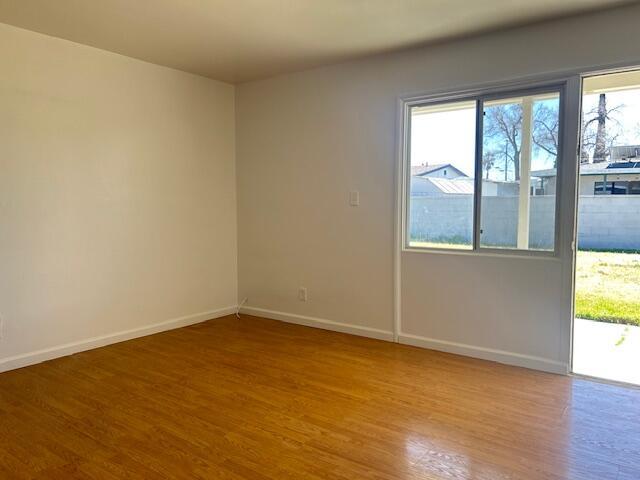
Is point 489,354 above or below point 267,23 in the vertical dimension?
below

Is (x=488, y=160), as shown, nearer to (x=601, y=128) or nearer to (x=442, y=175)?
(x=442, y=175)

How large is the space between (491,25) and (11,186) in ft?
11.7

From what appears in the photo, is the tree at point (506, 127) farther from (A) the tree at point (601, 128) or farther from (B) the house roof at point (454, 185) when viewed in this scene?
(A) the tree at point (601, 128)

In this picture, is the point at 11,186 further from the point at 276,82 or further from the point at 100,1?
the point at 276,82

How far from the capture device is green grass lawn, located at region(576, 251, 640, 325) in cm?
462

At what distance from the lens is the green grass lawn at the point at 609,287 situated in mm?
4617

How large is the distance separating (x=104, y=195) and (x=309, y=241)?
6.06 feet

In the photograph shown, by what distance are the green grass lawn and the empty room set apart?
0.07 meters

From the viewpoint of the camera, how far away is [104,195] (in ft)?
12.0

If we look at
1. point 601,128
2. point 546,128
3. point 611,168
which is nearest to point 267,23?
point 546,128

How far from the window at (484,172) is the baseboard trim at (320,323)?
2.72 feet

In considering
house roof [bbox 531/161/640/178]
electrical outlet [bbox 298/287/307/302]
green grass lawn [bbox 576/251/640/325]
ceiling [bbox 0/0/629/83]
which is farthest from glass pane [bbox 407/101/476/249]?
house roof [bbox 531/161/640/178]

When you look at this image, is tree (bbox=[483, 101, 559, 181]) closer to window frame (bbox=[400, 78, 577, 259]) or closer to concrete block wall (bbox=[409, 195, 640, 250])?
window frame (bbox=[400, 78, 577, 259])

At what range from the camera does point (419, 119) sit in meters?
3.67
